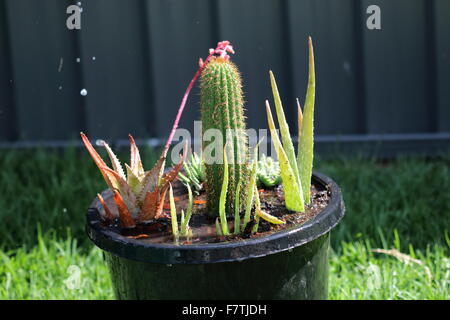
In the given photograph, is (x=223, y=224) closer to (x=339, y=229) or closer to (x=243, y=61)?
(x=339, y=229)

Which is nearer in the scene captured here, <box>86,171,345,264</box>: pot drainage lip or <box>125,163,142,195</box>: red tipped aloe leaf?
<box>86,171,345,264</box>: pot drainage lip

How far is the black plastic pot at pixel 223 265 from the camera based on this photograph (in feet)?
4.87

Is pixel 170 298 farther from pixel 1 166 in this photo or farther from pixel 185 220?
pixel 1 166

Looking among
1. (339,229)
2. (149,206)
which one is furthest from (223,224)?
(339,229)

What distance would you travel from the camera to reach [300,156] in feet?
5.80

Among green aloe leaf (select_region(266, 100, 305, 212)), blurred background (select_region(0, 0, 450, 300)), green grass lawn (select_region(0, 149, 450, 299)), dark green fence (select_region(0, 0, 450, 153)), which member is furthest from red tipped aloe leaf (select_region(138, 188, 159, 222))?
dark green fence (select_region(0, 0, 450, 153))

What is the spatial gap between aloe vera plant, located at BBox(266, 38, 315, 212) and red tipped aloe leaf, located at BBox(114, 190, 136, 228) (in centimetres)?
43

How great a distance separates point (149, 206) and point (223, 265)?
32 cm

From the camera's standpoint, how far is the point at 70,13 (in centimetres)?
363

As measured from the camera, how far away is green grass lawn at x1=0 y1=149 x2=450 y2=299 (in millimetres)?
2289

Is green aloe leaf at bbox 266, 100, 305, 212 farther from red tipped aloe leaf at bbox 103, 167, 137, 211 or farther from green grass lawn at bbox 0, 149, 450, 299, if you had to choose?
green grass lawn at bbox 0, 149, 450, 299

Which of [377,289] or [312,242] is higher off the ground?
[312,242]
